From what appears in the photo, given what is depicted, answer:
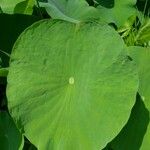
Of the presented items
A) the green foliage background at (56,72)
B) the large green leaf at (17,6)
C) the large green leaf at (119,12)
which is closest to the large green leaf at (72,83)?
the green foliage background at (56,72)

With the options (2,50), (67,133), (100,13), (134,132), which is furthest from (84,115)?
(100,13)

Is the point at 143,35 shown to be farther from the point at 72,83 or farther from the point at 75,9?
the point at 72,83

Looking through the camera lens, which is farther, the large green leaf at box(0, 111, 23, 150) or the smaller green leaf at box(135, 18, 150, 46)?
the smaller green leaf at box(135, 18, 150, 46)

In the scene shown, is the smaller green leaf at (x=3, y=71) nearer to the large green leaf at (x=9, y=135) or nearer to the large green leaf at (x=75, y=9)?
the large green leaf at (x=9, y=135)

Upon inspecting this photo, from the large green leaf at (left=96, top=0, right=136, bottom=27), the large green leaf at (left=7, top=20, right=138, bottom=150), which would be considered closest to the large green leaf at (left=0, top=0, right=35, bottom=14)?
the large green leaf at (left=7, top=20, right=138, bottom=150)

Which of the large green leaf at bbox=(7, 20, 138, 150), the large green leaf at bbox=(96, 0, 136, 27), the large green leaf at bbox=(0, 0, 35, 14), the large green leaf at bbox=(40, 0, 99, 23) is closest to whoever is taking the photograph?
the large green leaf at bbox=(7, 20, 138, 150)

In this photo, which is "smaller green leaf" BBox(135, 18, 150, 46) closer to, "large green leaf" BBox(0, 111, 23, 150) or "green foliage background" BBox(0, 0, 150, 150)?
"green foliage background" BBox(0, 0, 150, 150)

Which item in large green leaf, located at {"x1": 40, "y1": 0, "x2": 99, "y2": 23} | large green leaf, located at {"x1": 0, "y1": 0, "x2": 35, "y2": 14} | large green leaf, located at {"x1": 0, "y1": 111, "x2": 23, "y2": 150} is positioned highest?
large green leaf, located at {"x1": 0, "y1": 0, "x2": 35, "y2": 14}
